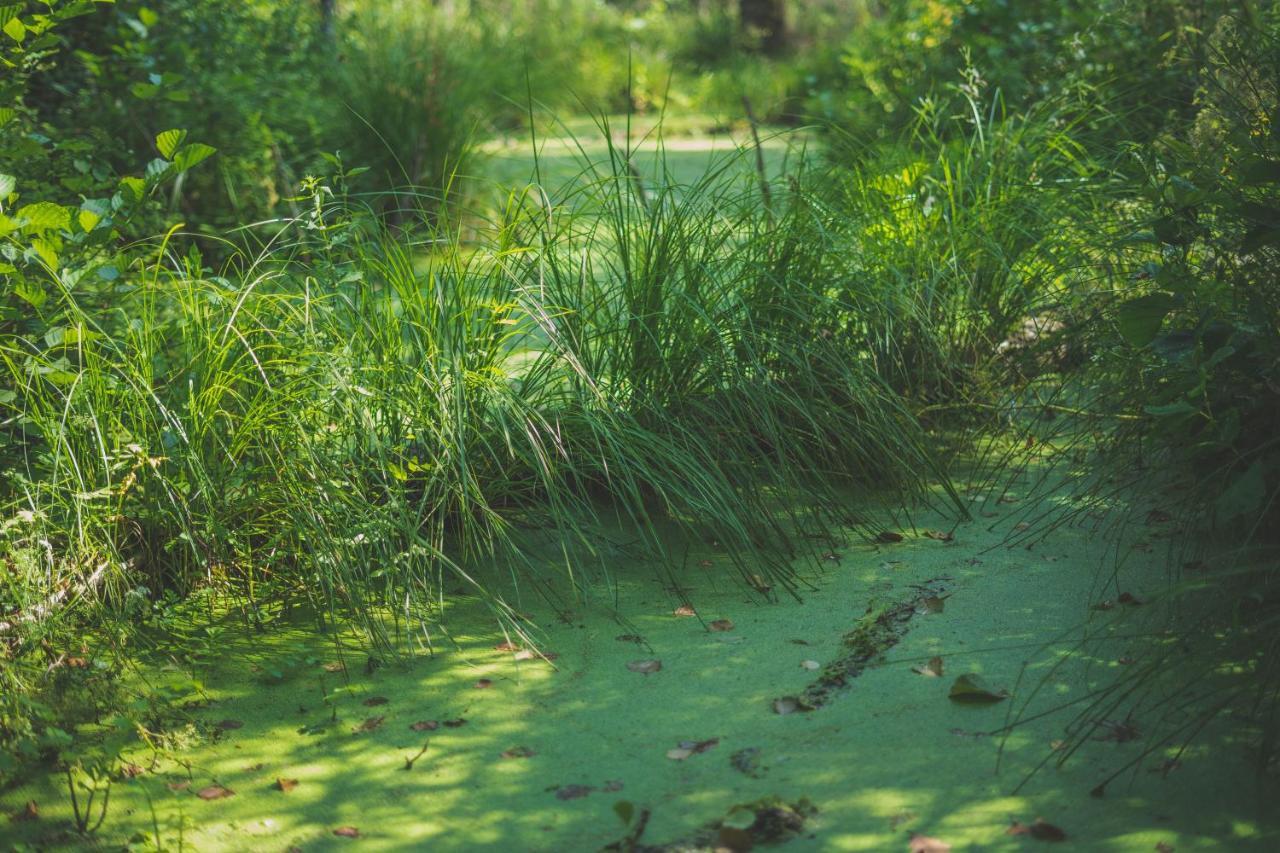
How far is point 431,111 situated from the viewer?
6.38 m

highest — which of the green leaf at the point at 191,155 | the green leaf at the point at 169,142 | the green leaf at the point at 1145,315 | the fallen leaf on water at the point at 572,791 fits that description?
the green leaf at the point at 169,142

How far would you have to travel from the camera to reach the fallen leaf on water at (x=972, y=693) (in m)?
2.40

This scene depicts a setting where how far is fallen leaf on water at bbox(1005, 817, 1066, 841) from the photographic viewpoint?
197cm

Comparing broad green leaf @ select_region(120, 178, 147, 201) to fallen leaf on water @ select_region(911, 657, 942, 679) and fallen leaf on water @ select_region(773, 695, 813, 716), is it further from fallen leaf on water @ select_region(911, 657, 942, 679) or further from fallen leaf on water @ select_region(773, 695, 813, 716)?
fallen leaf on water @ select_region(911, 657, 942, 679)

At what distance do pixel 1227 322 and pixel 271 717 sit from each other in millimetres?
2071

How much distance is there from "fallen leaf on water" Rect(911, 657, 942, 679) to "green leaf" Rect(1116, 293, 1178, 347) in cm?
75

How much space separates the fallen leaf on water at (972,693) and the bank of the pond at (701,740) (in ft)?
0.05

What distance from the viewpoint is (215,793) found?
2217 mm

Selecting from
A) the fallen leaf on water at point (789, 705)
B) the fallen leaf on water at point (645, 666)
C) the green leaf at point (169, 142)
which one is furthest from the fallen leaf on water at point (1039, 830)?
the green leaf at point (169, 142)

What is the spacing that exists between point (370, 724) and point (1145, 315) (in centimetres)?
172

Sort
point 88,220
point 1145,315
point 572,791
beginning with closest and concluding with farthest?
point 572,791 < point 1145,315 < point 88,220

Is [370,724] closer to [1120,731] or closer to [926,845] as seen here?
[926,845]

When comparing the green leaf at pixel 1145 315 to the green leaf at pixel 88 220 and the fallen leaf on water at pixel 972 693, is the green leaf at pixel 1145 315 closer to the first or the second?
the fallen leaf on water at pixel 972 693

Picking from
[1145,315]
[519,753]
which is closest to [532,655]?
[519,753]
